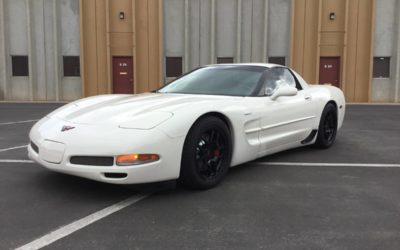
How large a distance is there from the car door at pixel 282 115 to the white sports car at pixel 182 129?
1 centimetres

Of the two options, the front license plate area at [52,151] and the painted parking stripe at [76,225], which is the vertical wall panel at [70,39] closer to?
the front license plate area at [52,151]

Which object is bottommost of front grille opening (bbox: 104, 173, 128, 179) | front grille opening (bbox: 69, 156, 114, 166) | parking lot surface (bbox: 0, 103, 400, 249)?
parking lot surface (bbox: 0, 103, 400, 249)

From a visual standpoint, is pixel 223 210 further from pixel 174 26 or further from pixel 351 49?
pixel 351 49

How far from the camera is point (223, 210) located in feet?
11.0

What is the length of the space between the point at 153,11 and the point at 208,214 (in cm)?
1635

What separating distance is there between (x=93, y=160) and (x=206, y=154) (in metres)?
1.07

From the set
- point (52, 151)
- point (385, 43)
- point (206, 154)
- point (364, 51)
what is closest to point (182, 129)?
point (206, 154)

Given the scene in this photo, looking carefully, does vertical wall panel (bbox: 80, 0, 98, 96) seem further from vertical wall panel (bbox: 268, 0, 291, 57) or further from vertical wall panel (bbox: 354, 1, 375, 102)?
vertical wall panel (bbox: 354, 1, 375, 102)

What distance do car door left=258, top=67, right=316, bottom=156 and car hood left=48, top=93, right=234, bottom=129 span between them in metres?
0.62

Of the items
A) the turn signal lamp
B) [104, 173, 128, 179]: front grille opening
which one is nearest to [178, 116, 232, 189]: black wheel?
the turn signal lamp

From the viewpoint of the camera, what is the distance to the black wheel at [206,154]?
371cm

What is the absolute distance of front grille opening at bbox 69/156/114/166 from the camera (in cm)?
339

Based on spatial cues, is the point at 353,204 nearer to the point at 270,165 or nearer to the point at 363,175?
the point at 363,175

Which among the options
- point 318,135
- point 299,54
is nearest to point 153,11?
point 299,54
